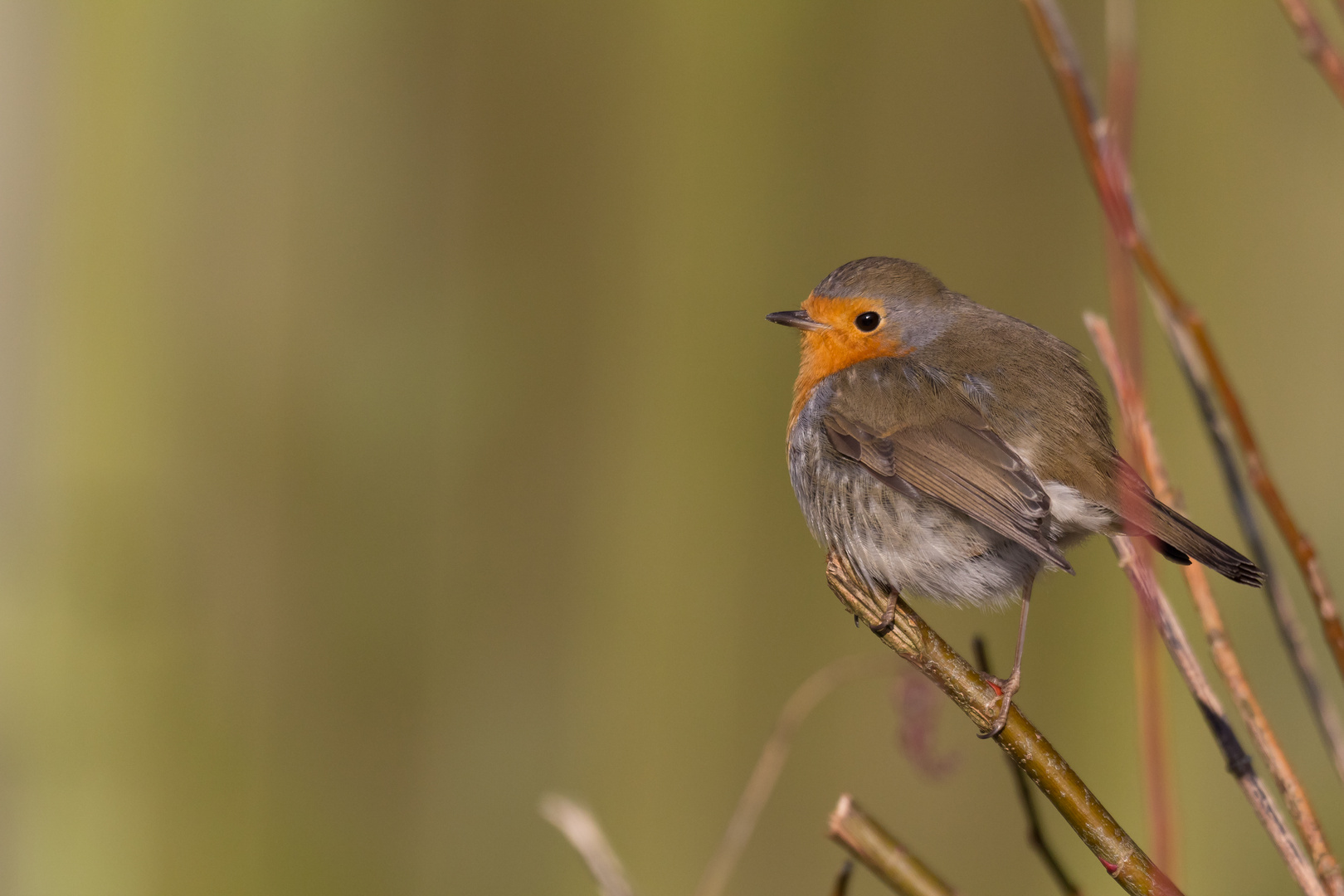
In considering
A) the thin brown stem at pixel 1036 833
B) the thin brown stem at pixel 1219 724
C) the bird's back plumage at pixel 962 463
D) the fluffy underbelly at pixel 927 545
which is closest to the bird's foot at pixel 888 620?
the thin brown stem at pixel 1036 833

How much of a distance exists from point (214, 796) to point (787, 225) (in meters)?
1.56

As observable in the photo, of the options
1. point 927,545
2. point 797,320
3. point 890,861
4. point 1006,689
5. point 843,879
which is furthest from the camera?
point 797,320

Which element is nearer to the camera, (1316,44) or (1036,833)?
(1316,44)

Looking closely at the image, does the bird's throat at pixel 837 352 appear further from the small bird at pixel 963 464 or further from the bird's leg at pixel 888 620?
the bird's leg at pixel 888 620

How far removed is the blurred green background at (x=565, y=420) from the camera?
7.40ft

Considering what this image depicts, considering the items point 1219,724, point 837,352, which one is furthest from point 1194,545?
point 837,352

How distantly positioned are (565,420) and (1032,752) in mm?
1431

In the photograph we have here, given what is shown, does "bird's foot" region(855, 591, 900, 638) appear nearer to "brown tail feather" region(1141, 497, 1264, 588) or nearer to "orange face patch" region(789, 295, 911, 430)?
"brown tail feather" region(1141, 497, 1264, 588)

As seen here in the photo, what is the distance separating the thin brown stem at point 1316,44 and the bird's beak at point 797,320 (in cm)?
127

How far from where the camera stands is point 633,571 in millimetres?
2414

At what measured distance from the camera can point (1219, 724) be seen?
3.99 ft

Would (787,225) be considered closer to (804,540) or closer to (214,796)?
(804,540)

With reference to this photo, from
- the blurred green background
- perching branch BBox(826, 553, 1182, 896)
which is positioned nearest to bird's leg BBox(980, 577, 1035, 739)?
perching branch BBox(826, 553, 1182, 896)

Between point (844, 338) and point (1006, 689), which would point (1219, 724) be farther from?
point (844, 338)
